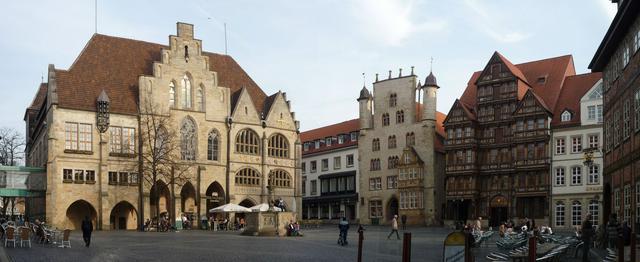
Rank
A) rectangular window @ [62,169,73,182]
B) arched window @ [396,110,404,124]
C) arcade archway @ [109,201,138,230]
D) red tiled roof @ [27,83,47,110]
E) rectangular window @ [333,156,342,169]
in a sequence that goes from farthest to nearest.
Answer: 1. rectangular window @ [333,156,342,169]
2. red tiled roof @ [27,83,47,110]
3. arched window @ [396,110,404,124]
4. arcade archway @ [109,201,138,230]
5. rectangular window @ [62,169,73,182]

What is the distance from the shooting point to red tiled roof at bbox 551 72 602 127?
6712 centimetres

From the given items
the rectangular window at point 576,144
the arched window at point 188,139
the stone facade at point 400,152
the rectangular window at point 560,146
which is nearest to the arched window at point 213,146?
the arched window at point 188,139

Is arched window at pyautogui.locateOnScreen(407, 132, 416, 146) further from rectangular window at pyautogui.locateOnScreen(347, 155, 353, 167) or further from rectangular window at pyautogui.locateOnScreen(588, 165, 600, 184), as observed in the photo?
rectangular window at pyautogui.locateOnScreen(588, 165, 600, 184)

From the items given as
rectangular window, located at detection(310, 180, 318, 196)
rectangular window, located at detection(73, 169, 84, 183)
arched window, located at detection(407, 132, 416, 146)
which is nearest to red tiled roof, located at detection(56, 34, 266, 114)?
rectangular window, located at detection(73, 169, 84, 183)

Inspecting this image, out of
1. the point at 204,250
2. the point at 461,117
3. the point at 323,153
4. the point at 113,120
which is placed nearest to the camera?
the point at 204,250

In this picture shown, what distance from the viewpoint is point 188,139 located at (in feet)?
227

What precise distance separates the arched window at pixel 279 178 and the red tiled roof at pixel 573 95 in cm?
2500

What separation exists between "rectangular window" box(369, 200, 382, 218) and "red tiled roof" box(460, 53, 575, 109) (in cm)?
1489

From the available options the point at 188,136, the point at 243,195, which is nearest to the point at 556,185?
the point at 243,195

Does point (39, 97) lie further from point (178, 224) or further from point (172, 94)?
Result: point (178, 224)

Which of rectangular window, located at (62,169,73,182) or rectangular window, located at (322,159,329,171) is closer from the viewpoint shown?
rectangular window, located at (62,169,73,182)

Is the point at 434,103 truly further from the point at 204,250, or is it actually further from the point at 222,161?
the point at 204,250

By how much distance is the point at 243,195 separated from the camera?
236 ft

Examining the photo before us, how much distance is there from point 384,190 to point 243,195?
713 inches
